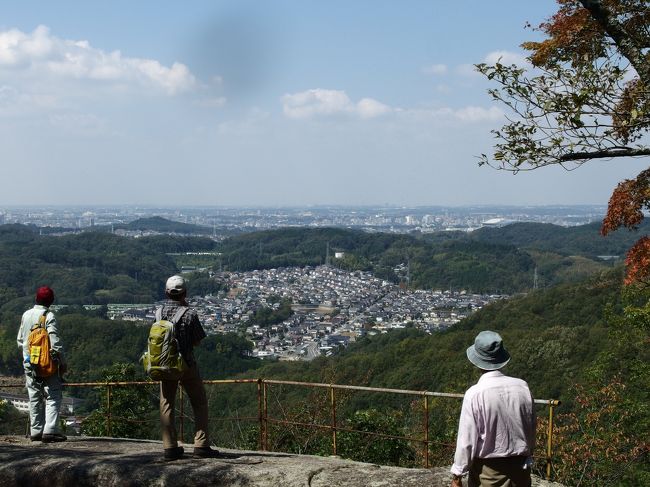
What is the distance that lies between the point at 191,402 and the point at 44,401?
1668mm

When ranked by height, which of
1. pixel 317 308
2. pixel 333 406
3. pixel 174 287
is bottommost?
pixel 317 308

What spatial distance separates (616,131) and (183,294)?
3.53m

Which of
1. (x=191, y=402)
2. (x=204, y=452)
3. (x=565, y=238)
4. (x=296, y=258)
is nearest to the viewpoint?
(x=191, y=402)

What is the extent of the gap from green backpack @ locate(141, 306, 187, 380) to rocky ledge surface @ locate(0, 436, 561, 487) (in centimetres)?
66

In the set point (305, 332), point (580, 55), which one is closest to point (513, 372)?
point (580, 55)

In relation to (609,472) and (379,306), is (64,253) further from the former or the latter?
(609,472)

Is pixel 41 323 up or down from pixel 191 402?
up

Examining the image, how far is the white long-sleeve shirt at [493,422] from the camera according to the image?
3082mm

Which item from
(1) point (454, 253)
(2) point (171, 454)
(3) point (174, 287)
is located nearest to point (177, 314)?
(3) point (174, 287)

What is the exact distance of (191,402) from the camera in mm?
4848

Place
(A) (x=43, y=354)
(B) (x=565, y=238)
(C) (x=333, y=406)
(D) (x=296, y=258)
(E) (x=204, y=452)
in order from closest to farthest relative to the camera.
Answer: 1. (E) (x=204, y=452)
2. (A) (x=43, y=354)
3. (C) (x=333, y=406)
4. (D) (x=296, y=258)
5. (B) (x=565, y=238)

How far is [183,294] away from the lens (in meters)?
4.80

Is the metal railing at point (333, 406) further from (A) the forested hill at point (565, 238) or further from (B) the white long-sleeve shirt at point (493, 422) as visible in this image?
(A) the forested hill at point (565, 238)

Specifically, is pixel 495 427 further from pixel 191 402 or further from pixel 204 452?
pixel 204 452
